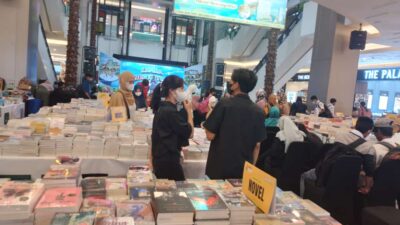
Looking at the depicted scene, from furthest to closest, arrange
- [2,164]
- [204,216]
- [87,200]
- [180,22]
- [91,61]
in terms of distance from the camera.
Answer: [180,22], [91,61], [2,164], [87,200], [204,216]

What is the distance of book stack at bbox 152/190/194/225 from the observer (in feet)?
4.51

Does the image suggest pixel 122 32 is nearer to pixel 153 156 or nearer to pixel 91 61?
pixel 91 61

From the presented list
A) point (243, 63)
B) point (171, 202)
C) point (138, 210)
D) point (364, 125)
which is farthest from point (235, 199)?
point (243, 63)

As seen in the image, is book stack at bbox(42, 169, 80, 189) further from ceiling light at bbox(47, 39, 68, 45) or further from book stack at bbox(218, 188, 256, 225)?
ceiling light at bbox(47, 39, 68, 45)

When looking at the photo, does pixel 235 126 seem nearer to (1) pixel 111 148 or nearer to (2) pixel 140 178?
(2) pixel 140 178

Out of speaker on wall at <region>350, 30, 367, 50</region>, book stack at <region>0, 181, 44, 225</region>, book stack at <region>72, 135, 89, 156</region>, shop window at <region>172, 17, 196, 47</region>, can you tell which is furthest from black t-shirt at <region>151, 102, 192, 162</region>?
shop window at <region>172, 17, 196, 47</region>

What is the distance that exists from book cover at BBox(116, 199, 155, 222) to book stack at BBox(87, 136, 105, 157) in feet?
5.23

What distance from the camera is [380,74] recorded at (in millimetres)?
14734

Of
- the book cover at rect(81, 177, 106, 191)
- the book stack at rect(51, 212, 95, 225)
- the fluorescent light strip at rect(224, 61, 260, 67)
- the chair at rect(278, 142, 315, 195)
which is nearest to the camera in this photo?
the book stack at rect(51, 212, 95, 225)

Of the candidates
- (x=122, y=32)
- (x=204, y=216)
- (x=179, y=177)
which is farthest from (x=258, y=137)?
(x=122, y=32)

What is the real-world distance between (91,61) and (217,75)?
603 centimetres

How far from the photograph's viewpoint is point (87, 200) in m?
1.56

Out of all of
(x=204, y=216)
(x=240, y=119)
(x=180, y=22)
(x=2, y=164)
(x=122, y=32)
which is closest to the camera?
(x=204, y=216)

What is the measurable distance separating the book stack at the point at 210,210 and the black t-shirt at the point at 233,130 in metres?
0.81
